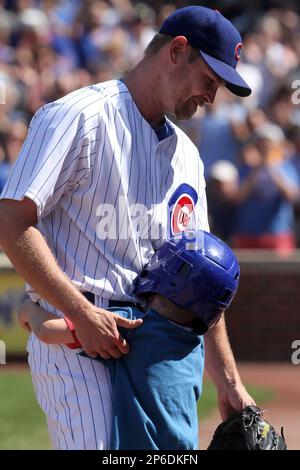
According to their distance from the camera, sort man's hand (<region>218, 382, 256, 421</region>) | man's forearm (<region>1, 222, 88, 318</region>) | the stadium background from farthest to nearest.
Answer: the stadium background < man's hand (<region>218, 382, 256, 421</region>) < man's forearm (<region>1, 222, 88, 318</region>)

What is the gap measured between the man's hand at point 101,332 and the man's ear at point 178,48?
0.83 m

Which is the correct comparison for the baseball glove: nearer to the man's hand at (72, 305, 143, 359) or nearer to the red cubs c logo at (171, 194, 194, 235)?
the man's hand at (72, 305, 143, 359)

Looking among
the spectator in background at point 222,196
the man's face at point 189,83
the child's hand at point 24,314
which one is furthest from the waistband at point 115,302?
the spectator in background at point 222,196

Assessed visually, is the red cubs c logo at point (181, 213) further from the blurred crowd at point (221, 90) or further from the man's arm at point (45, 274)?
the blurred crowd at point (221, 90)

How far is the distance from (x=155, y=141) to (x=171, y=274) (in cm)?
46

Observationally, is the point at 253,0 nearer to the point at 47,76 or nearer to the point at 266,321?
the point at 47,76

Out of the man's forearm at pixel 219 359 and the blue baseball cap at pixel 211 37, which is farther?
the man's forearm at pixel 219 359

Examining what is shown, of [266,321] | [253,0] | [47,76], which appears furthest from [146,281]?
[253,0]

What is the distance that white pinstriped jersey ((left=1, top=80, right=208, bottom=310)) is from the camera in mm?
3180

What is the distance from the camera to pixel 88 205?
10.8 feet

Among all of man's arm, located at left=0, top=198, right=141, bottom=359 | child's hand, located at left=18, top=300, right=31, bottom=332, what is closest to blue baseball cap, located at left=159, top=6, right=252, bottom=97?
man's arm, located at left=0, top=198, right=141, bottom=359

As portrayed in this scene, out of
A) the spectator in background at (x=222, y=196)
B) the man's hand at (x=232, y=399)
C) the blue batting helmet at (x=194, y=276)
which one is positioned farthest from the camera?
the spectator in background at (x=222, y=196)

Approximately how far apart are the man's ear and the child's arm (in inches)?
35.0

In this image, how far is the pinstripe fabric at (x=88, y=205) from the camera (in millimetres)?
3191
